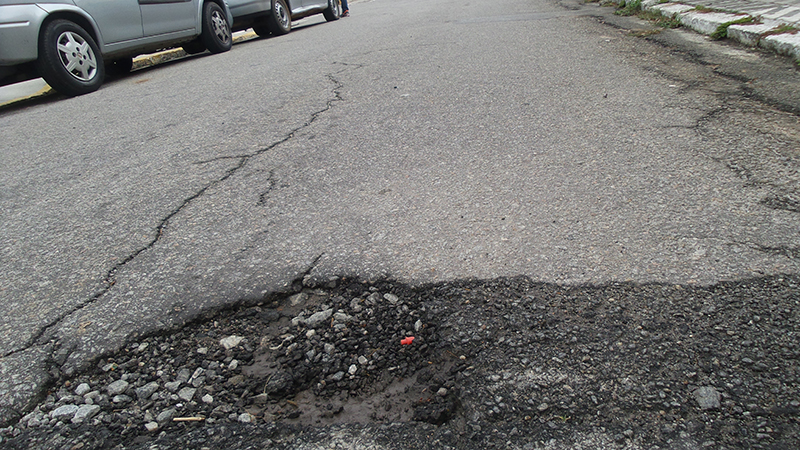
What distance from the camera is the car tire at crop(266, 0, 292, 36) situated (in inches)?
383

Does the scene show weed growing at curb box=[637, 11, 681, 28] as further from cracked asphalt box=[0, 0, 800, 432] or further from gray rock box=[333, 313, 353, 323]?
gray rock box=[333, 313, 353, 323]

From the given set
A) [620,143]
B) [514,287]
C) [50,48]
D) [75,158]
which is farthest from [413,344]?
[50,48]

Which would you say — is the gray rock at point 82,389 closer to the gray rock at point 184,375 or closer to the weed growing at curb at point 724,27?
the gray rock at point 184,375

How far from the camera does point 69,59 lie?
586 cm

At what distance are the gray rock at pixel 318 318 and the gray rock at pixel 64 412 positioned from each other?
764mm

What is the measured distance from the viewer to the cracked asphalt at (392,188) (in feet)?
6.81

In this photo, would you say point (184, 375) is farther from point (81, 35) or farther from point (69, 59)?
point (81, 35)

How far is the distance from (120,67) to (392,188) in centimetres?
637

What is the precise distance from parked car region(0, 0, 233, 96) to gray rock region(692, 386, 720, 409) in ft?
21.2

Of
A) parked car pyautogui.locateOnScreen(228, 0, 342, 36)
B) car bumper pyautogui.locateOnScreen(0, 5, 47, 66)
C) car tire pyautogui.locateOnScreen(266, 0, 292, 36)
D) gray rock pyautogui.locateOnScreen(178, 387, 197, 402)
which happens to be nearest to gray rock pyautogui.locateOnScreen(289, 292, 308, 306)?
gray rock pyautogui.locateOnScreen(178, 387, 197, 402)

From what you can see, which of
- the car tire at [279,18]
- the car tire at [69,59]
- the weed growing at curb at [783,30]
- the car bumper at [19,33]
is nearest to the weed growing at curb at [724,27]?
the weed growing at curb at [783,30]

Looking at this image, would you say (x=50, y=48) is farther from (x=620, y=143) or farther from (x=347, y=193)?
(x=620, y=143)

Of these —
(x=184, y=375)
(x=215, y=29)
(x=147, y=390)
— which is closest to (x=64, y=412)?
(x=147, y=390)

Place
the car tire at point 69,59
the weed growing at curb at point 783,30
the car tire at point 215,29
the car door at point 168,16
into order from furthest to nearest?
the car tire at point 215,29
the car door at point 168,16
the car tire at point 69,59
the weed growing at curb at point 783,30
